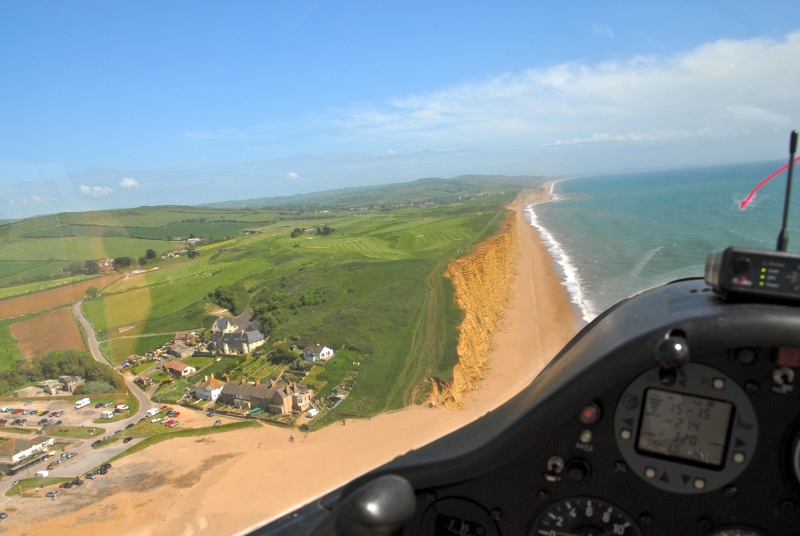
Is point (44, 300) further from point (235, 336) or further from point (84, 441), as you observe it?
point (84, 441)

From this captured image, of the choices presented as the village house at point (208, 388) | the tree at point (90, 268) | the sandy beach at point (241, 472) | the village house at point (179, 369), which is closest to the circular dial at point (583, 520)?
the sandy beach at point (241, 472)

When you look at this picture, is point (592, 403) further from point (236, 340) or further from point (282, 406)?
point (236, 340)

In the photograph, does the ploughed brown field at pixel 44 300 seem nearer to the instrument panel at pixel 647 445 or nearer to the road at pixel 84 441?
the road at pixel 84 441

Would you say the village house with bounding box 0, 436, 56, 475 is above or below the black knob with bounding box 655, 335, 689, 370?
below

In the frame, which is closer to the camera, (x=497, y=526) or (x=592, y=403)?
(x=592, y=403)

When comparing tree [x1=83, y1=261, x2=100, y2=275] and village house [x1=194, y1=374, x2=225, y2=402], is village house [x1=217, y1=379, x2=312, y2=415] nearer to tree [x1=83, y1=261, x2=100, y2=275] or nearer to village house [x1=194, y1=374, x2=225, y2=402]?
village house [x1=194, y1=374, x2=225, y2=402]

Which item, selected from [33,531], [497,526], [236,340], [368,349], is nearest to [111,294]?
[236,340]

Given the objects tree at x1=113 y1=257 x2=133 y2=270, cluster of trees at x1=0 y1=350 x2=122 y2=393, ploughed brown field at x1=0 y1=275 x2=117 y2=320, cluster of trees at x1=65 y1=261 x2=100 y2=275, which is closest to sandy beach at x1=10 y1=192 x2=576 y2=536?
cluster of trees at x1=0 y1=350 x2=122 y2=393
